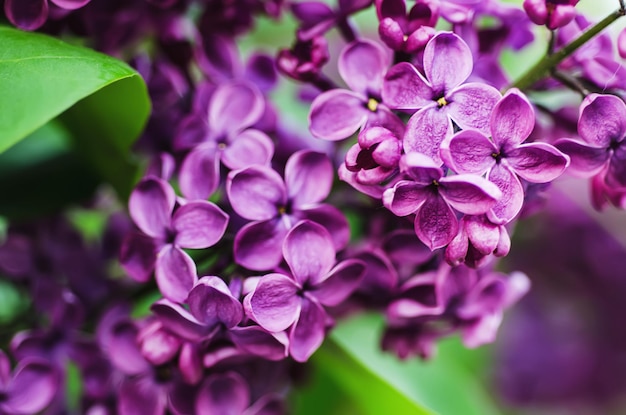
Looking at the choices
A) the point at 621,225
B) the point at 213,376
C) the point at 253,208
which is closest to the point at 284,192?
the point at 253,208

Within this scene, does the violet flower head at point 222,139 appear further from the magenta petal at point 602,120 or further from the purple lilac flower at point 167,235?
the magenta petal at point 602,120

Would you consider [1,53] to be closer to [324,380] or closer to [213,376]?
[213,376]

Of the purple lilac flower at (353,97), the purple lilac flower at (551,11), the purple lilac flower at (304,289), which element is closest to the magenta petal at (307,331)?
the purple lilac flower at (304,289)

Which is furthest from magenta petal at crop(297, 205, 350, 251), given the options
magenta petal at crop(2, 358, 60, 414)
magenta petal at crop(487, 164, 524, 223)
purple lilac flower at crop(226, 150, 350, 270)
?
magenta petal at crop(2, 358, 60, 414)

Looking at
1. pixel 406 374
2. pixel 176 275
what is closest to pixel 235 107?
pixel 176 275

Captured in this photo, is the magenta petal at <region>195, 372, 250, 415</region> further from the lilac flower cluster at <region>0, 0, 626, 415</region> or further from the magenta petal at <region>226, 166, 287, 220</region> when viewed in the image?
the magenta petal at <region>226, 166, 287, 220</region>

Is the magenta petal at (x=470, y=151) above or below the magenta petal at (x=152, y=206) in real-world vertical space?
above
